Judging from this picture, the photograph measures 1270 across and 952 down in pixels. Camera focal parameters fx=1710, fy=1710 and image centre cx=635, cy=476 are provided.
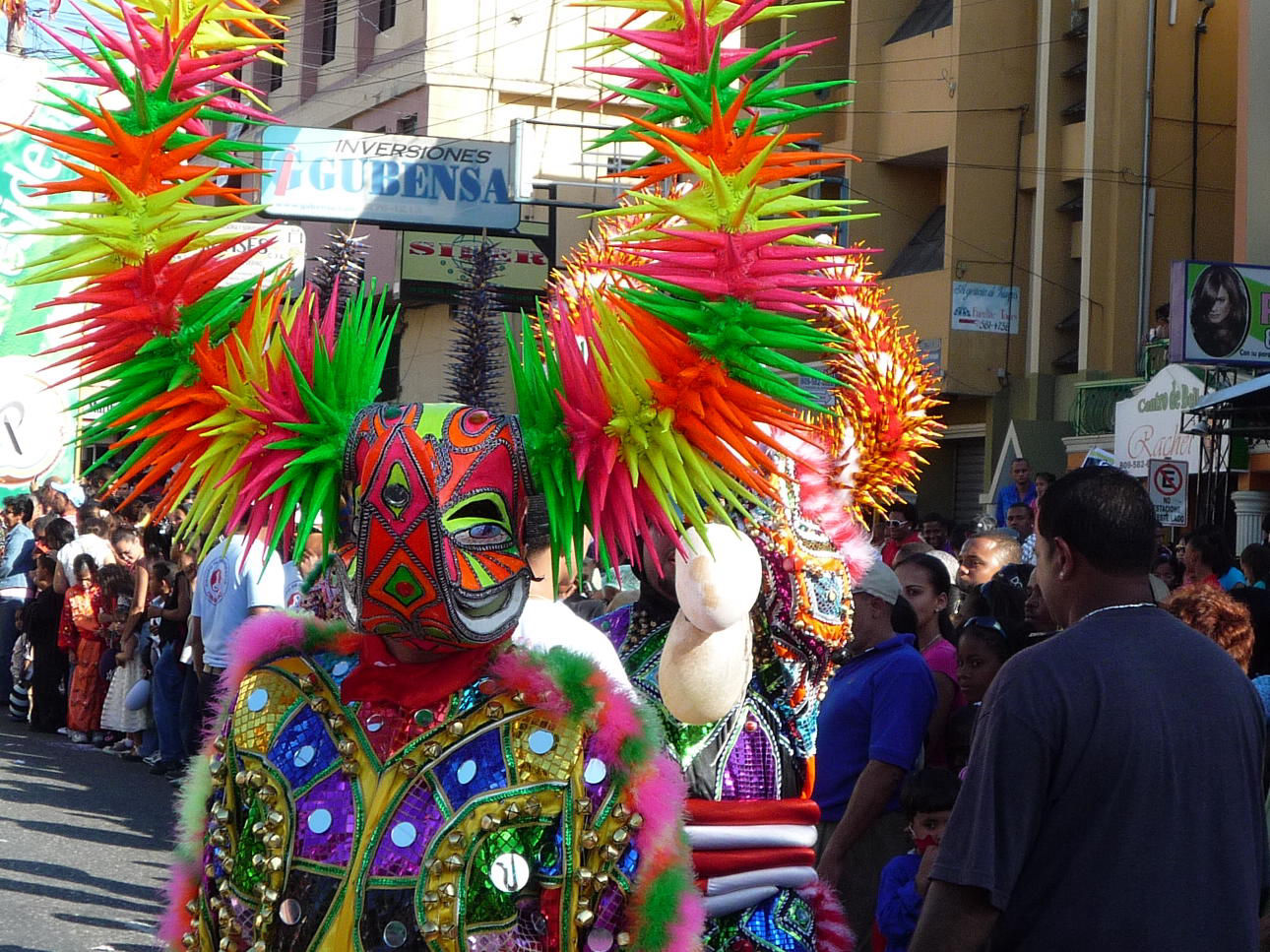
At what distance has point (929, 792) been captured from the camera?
14.9 ft

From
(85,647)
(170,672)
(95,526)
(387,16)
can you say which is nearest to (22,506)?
(95,526)

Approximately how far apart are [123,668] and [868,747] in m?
7.52

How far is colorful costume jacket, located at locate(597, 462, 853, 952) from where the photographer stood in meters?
3.63

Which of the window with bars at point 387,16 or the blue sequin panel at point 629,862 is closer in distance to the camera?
the blue sequin panel at point 629,862

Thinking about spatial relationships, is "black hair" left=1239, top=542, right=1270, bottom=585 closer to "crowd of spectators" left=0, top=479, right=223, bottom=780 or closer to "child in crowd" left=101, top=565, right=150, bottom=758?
"crowd of spectators" left=0, top=479, right=223, bottom=780

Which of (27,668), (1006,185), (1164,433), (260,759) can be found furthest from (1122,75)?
(260,759)

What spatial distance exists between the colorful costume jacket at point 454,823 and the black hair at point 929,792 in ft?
6.56

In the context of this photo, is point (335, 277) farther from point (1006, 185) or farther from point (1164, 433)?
point (1006, 185)

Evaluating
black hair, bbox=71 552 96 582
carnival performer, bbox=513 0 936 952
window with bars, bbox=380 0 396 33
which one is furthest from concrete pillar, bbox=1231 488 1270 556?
window with bars, bbox=380 0 396 33

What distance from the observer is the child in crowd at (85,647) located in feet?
39.1

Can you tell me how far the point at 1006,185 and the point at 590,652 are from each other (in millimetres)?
18611

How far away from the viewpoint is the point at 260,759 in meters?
2.72

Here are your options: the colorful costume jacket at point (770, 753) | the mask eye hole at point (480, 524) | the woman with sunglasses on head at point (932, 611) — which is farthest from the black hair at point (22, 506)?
the mask eye hole at point (480, 524)

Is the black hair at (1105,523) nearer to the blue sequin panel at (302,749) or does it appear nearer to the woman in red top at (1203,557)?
the blue sequin panel at (302,749)
